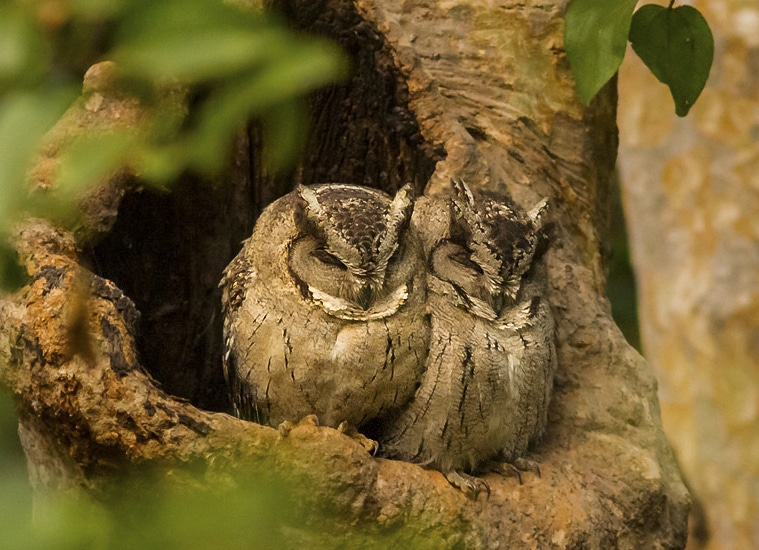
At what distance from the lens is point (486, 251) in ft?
7.47

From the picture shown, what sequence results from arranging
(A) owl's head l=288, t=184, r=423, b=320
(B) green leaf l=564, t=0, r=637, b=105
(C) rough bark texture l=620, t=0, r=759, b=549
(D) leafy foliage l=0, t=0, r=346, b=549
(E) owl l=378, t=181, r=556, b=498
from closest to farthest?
(D) leafy foliage l=0, t=0, r=346, b=549
(B) green leaf l=564, t=0, r=637, b=105
(A) owl's head l=288, t=184, r=423, b=320
(E) owl l=378, t=181, r=556, b=498
(C) rough bark texture l=620, t=0, r=759, b=549

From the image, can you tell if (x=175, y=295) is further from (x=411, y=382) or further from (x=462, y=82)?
(x=462, y=82)

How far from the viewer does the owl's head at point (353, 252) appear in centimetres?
214

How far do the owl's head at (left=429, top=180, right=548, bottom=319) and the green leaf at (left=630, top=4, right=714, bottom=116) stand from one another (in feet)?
1.92

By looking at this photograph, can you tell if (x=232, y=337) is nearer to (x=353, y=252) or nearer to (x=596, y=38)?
(x=353, y=252)

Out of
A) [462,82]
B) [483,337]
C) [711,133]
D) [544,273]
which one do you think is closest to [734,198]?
[711,133]

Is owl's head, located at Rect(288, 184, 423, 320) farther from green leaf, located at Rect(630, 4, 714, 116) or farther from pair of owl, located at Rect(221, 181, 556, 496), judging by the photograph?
green leaf, located at Rect(630, 4, 714, 116)

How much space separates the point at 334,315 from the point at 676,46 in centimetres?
96

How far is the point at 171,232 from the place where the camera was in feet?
9.17

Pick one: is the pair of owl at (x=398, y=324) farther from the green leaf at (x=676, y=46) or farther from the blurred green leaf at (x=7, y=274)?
the blurred green leaf at (x=7, y=274)

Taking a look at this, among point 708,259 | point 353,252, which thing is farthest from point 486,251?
point 708,259

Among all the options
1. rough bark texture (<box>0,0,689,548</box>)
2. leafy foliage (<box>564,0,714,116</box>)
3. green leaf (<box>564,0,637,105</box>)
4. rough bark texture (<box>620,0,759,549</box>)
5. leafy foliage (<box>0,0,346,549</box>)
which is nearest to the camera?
leafy foliage (<box>0,0,346,549</box>)

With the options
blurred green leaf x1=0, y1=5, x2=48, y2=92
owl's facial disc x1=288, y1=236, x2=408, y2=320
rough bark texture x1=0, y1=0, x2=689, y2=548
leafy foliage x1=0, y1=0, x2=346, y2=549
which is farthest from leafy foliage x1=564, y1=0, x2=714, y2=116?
blurred green leaf x1=0, y1=5, x2=48, y2=92

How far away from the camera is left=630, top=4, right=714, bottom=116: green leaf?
1.77 metres
